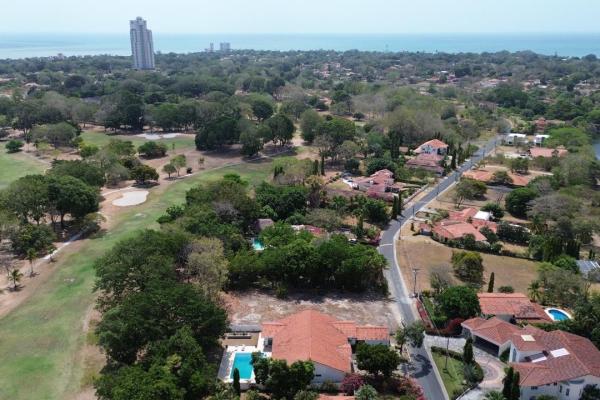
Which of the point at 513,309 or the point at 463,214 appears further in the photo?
the point at 463,214

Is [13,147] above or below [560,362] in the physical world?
above

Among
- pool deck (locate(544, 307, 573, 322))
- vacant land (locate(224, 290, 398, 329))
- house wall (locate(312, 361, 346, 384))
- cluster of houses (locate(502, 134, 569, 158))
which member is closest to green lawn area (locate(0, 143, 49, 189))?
vacant land (locate(224, 290, 398, 329))

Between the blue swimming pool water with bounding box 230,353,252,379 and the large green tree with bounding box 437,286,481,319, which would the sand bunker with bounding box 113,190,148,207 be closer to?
the blue swimming pool water with bounding box 230,353,252,379

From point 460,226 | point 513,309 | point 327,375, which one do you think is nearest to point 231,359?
point 327,375

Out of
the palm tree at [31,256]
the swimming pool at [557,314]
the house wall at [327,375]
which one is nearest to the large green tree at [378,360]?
the house wall at [327,375]

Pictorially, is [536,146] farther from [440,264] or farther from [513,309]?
[513,309]

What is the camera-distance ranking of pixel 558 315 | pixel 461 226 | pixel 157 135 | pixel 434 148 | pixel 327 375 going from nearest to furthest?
pixel 327 375 → pixel 558 315 → pixel 461 226 → pixel 434 148 → pixel 157 135

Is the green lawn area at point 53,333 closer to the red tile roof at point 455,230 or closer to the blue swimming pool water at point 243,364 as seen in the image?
the blue swimming pool water at point 243,364
